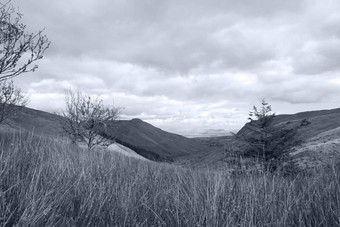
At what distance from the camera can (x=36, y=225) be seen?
2027 millimetres

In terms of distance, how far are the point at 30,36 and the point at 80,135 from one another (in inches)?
923

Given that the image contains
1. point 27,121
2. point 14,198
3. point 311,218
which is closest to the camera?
point 14,198

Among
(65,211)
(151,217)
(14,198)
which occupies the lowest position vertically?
(151,217)

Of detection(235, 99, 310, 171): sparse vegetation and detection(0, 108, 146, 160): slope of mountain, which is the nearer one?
detection(0, 108, 146, 160): slope of mountain

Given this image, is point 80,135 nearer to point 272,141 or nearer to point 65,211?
point 272,141

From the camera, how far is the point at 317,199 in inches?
123

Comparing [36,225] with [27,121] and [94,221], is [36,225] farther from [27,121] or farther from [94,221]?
[27,121]

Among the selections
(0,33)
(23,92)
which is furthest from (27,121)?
(0,33)

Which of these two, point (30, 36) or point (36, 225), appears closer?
point (36, 225)

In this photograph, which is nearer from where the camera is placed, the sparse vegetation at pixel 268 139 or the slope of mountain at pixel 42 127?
the slope of mountain at pixel 42 127

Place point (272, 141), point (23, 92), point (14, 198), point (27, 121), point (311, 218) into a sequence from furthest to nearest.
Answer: point (27, 121)
point (23, 92)
point (272, 141)
point (311, 218)
point (14, 198)

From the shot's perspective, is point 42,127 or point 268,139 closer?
point 268,139

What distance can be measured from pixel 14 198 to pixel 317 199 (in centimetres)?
341

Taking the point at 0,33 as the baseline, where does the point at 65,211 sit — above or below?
below
